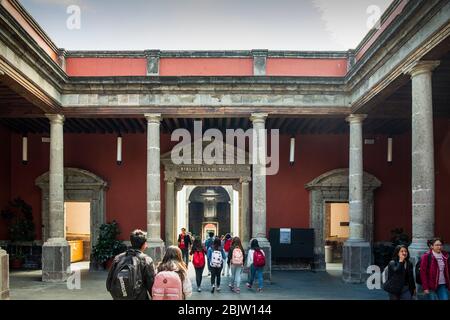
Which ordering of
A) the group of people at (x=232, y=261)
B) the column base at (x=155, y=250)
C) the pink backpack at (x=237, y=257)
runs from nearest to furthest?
the group of people at (x=232, y=261) → the pink backpack at (x=237, y=257) → the column base at (x=155, y=250)

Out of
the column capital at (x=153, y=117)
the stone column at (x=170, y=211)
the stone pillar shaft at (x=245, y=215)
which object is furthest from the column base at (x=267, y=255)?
the stone column at (x=170, y=211)

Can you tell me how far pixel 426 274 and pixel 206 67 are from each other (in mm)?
7990

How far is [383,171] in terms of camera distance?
16.3 metres

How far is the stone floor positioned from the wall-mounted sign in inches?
58.5

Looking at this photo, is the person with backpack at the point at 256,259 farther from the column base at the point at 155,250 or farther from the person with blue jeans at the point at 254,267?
the column base at the point at 155,250

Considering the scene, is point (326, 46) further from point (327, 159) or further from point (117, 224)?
point (117, 224)

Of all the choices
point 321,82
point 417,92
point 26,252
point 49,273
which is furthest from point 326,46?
point 26,252

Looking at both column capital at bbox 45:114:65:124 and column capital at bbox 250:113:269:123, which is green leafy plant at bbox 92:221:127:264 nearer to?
column capital at bbox 45:114:65:124

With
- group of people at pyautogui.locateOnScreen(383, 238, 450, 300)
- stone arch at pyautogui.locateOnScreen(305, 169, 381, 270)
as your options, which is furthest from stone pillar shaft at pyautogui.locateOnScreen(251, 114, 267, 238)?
group of people at pyautogui.locateOnScreen(383, 238, 450, 300)

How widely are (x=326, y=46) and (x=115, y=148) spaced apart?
24.9 feet

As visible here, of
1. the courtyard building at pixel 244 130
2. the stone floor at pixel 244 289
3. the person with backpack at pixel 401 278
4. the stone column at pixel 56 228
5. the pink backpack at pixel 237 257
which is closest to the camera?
the person with backpack at pixel 401 278

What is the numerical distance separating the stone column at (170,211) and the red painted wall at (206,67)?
14.2 ft

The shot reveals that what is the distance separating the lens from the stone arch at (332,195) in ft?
52.1

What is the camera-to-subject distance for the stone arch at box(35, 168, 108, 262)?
52.1 feet
